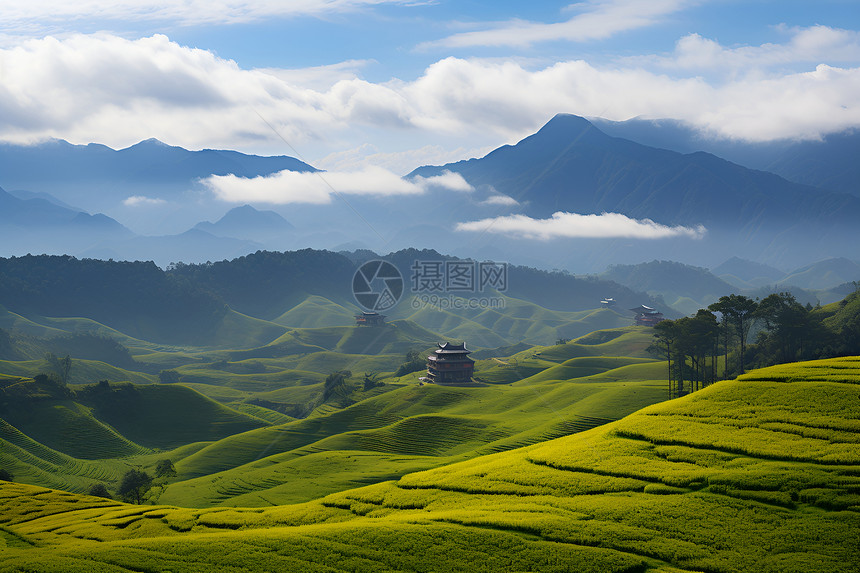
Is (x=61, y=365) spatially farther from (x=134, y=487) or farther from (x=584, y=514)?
(x=584, y=514)

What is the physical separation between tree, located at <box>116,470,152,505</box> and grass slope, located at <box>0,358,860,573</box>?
23342mm

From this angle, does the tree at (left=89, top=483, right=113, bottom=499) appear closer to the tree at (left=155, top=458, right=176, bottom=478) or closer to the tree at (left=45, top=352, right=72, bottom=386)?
the tree at (left=155, top=458, right=176, bottom=478)

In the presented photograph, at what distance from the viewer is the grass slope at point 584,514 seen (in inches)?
1017

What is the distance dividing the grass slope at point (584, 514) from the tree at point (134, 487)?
23.3 metres

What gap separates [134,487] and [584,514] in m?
58.8

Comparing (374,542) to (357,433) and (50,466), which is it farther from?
(50,466)

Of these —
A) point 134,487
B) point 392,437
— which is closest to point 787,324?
point 392,437

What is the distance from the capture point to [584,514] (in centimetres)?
3034

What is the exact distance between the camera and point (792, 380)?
47.2 metres

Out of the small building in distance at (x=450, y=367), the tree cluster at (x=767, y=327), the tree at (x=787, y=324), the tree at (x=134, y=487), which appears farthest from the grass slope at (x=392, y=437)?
the tree at (x=787, y=324)

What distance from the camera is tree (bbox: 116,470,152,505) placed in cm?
6916

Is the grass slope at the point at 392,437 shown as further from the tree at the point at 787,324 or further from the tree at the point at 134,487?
the tree at the point at 787,324

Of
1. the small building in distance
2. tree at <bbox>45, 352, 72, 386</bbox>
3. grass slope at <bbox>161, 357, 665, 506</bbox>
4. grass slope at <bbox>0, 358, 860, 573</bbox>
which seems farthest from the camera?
tree at <bbox>45, 352, 72, 386</bbox>

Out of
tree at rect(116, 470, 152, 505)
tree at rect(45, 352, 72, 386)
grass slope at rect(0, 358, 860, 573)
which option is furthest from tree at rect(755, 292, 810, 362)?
tree at rect(45, 352, 72, 386)
